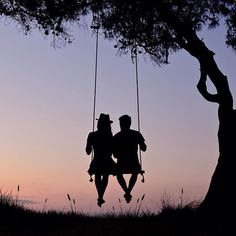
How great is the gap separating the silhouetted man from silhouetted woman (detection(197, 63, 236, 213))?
2096 millimetres

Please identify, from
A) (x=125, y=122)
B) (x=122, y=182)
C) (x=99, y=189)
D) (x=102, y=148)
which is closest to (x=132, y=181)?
(x=122, y=182)

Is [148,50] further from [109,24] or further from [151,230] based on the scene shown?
[151,230]

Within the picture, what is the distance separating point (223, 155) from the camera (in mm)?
14523

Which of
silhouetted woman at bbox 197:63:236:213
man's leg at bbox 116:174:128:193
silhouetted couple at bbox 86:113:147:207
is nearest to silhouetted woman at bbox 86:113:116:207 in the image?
silhouetted couple at bbox 86:113:147:207

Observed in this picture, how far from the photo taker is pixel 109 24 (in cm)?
1578

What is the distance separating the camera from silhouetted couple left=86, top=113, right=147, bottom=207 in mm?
15547

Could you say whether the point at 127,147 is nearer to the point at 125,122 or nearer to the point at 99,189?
the point at 125,122

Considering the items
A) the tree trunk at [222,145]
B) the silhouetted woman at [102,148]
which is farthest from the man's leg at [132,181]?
the tree trunk at [222,145]

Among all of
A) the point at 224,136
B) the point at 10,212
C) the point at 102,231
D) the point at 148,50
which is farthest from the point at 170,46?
the point at 102,231

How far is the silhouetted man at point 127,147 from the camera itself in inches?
616

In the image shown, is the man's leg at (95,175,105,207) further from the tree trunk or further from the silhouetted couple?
the tree trunk

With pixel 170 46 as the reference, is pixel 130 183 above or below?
below

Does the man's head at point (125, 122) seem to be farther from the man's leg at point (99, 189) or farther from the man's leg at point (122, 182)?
the man's leg at point (99, 189)

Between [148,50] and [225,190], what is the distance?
5.18 m
